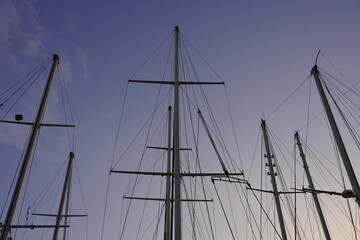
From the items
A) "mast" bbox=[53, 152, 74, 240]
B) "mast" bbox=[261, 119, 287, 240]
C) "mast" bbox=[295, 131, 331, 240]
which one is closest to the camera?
"mast" bbox=[261, 119, 287, 240]

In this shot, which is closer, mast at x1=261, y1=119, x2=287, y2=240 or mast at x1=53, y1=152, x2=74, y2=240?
mast at x1=261, y1=119, x2=287, y2=240

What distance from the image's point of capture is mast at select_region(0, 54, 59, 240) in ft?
43.6

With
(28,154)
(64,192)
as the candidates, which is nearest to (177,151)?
(28,154)

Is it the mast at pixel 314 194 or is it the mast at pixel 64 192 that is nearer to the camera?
the mast at pixel 314 194

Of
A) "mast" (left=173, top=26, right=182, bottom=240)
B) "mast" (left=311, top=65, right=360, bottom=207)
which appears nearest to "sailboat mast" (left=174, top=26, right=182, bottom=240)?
"mast" (left=173, top=26, right=182, bottom=240)

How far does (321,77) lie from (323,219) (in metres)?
13.2

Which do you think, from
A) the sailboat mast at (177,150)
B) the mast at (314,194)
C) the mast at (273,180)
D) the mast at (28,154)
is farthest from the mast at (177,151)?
the mast at (314,194)

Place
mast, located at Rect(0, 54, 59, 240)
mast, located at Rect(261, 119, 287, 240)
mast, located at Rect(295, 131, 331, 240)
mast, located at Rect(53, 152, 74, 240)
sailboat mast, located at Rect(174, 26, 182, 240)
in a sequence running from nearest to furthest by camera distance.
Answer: sailboat mast, located at Rect(174, 26, 182, 240)
mast, located at Rect(0, 54, 59, 240)
mast, located at Rect(261, 119, 287, 240)
mast, located at Rect(295, 131, 331, 240)
mast, located at Rect(53, 152, 74, 240)

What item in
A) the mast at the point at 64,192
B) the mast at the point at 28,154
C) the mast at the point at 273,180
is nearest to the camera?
the mast at the point at 28,154

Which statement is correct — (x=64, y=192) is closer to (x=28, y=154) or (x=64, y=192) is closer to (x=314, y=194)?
(x=28, y=154)

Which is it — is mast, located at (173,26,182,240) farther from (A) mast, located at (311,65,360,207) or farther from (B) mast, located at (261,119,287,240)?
(B) mast, located at (261,119,287,240)

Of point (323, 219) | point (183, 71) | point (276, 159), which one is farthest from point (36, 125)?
point (323, 219)

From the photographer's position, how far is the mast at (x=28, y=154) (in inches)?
523

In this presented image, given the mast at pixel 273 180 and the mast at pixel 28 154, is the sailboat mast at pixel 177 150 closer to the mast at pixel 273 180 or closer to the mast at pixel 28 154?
the mast at pixel 28 154
